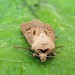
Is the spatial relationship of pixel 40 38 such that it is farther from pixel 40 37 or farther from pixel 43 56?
pixel 43 56

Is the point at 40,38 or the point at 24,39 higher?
the point at 40,38

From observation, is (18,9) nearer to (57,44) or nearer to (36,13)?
(36,13)

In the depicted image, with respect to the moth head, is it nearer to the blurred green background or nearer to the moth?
the moth

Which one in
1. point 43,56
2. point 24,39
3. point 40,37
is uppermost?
point 40,37

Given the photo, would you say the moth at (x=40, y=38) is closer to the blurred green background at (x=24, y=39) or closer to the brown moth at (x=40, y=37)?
the brown moth at (x=40, y=37)

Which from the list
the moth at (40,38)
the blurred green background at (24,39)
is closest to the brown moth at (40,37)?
the moth at (40,38)

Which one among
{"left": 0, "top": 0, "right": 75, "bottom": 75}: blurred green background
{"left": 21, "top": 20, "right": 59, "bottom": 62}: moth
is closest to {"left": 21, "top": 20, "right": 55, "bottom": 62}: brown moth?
{"left": 21, "top": 20, "right": 59, "bottom": 62}: moth

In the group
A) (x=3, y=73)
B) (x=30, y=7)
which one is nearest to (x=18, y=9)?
(x=30, y=7)

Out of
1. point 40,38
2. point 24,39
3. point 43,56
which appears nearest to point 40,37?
point 40,38
